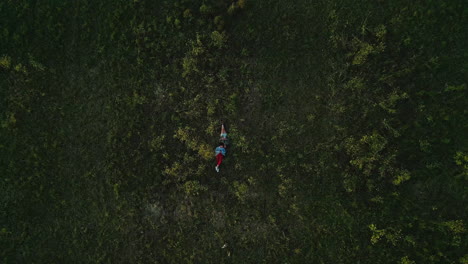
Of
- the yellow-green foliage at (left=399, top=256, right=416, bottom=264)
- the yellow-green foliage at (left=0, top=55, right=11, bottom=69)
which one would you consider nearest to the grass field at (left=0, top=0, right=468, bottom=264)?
the yellow-green foliage at (left=0, top=55, right=11, bottom=69)

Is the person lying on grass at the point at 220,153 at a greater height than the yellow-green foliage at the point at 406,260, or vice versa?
the person lying on grass at the point at 220,153

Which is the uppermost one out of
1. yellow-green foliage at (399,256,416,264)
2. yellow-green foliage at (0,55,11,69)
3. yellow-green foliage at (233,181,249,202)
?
yellow-green foliage at (0,55,11,69)

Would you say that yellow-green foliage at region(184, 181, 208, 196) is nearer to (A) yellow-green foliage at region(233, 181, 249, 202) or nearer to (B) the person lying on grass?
(B) the person lying on grass

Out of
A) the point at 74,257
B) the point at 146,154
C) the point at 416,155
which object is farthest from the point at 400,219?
the point at 74,257

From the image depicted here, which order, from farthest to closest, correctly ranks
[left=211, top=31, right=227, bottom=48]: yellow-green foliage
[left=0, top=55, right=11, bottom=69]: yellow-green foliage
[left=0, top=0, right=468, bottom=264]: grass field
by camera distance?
[left=0, top=55, right=11, bottom=69]: yellow-green foliage → [left=211, top=31, right=227, bottom=48]: yellow-green foliage → [left=0, top=0, right=468, bottom=264]: grass field

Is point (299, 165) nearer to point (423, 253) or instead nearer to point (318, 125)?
point (318, 125)

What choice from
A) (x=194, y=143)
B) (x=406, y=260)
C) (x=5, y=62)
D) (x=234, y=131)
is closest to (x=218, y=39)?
(x=234, y=131)

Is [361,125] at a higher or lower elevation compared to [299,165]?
higher

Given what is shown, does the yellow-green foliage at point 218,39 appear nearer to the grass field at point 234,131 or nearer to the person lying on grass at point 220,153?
the grass field at point 234,131

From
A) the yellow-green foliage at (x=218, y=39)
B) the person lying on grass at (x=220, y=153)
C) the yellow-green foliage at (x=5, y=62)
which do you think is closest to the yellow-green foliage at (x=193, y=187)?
the person lying on grass at (x=220, y=153)

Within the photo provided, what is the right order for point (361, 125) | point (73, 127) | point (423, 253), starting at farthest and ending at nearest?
point (73, 127)
point (361, 125)
point (423, 253)

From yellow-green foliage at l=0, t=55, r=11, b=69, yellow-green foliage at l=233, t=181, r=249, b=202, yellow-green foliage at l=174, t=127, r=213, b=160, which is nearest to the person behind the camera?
yellow-green foliage at l=233, t=181, r=249, b=202
